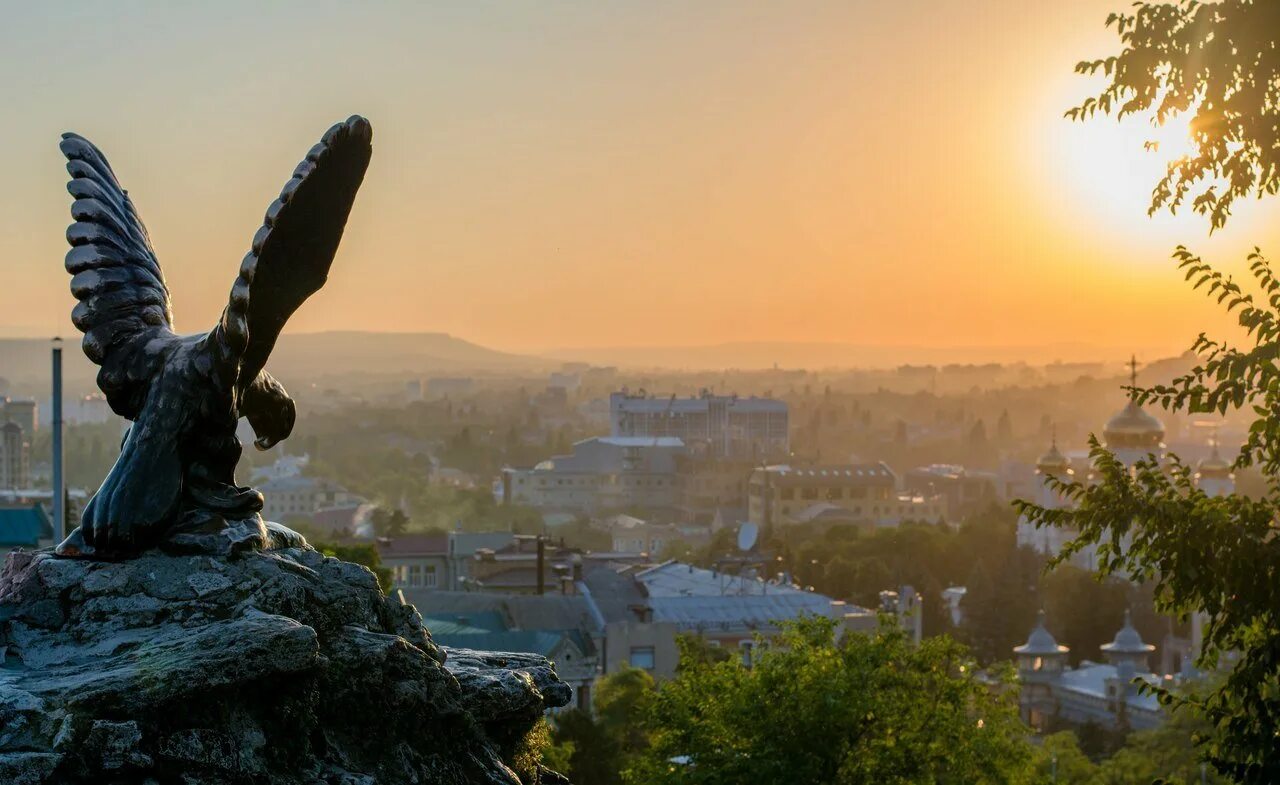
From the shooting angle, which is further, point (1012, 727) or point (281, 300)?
point (1012, 727)

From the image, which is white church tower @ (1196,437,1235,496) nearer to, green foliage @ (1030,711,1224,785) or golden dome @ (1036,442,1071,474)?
golden dome @ (1036,442,1071,474)

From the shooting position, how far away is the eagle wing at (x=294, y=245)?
24.7ft

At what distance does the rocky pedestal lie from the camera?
6.56 m

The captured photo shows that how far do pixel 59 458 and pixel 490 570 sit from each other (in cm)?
3683

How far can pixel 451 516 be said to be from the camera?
116m

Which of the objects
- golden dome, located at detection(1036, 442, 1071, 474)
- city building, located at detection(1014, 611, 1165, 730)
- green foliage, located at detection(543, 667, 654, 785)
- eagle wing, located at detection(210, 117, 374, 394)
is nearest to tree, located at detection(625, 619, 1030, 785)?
green foliage, located at detection(543, 667, 654, 785)

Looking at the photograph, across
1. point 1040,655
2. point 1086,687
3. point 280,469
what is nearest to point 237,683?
point 1086,687

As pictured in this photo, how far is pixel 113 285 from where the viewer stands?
809 cm

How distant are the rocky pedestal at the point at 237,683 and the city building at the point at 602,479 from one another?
135925 millimetres

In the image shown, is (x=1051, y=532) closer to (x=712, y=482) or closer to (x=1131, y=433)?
(x=1131, y=433)

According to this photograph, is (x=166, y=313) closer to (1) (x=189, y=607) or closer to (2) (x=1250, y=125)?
(1) (x=189, y=607)

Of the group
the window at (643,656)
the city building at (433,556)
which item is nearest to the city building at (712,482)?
the city building at (433,556)

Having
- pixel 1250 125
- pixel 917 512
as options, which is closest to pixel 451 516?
pixel 917 512

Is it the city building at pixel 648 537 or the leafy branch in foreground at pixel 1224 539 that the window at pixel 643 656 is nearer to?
the leafy branch in foreground at pixel 1224 539
